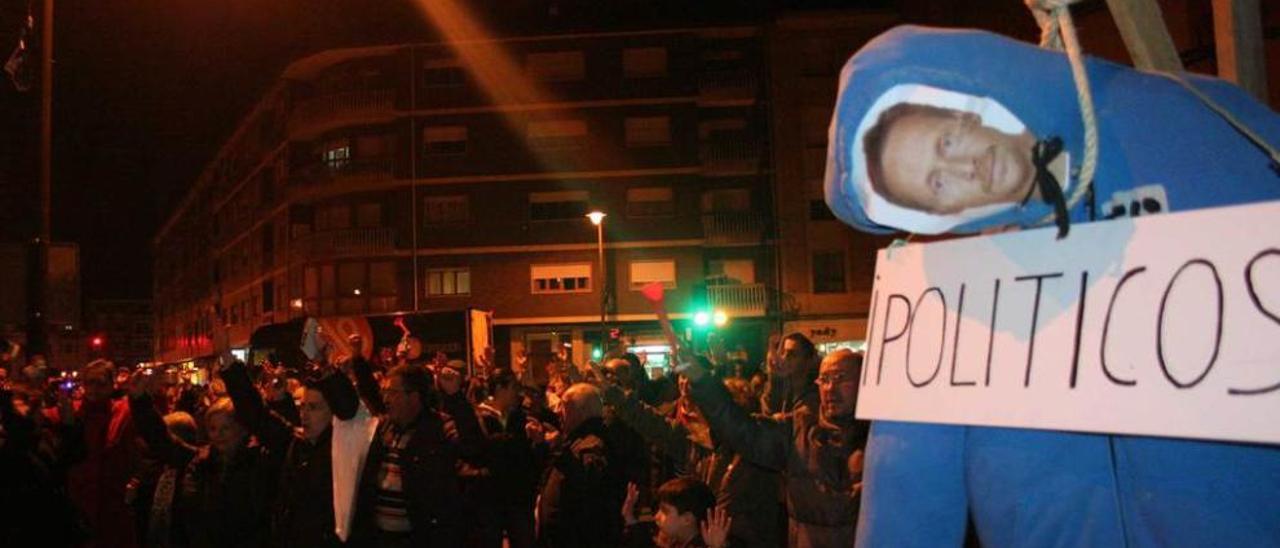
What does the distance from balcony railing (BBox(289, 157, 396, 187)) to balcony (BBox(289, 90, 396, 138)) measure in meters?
1.65

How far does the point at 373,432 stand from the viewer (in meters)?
6.29

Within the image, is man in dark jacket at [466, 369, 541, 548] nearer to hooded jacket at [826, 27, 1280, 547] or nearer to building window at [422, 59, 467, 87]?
hooded jacket at [826, 27, 1280, 547]

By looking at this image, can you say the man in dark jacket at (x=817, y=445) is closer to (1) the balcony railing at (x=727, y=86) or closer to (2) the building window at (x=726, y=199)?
(2) the building window at (x=726, y=199)

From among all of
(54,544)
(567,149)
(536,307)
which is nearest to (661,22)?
(567,149)

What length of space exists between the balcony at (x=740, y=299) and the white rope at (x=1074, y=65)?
38.0 metres

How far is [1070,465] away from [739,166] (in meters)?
39.7

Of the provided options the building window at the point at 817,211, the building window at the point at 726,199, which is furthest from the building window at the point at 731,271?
the building window at the point at 817,211

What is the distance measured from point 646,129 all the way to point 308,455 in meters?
35.5

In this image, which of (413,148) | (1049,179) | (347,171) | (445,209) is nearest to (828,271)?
(445,209)

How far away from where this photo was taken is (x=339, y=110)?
143 ft

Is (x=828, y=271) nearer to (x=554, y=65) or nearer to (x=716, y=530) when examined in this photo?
(x=554, y=65)

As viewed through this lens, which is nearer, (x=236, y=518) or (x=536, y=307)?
(x=236, y=518)

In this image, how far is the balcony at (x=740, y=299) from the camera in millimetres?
39844

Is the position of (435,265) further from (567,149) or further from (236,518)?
(236,518)
